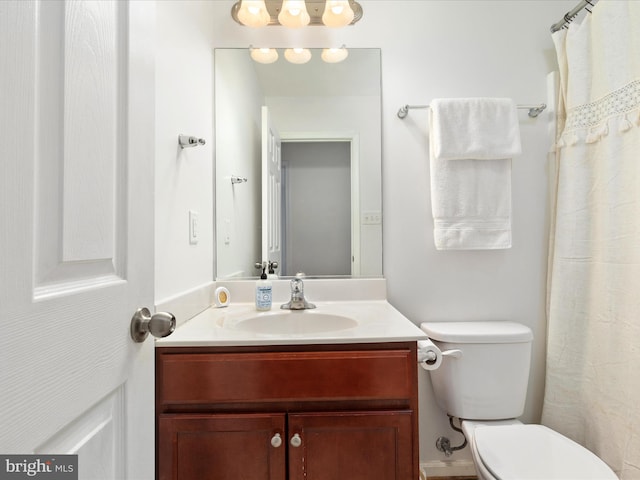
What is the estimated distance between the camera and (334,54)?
153 centimetres

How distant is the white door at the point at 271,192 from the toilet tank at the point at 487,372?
805mm

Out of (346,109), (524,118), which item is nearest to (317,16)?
(346,109)

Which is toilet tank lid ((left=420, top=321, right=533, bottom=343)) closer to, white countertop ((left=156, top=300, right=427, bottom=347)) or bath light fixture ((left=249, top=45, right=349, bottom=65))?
white countertop ((left=156, top=300, right=427, bottom=347))

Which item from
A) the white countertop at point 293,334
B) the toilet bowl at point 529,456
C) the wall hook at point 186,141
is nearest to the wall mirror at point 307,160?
the white countertop at point 293,334

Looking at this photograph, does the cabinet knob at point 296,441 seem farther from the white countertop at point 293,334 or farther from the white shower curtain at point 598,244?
the white shower curtain at point 598,244

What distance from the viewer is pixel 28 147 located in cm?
38

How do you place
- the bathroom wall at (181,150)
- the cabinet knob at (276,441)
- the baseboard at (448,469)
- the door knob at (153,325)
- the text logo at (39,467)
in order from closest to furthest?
the text logo at (39,467)
the door knob at (153,325)
the cabinet knob at (276,441)
the bathroom wall at (181,150)
the baseboard at (448,469)

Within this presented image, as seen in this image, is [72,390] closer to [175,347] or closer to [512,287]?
[175,347]

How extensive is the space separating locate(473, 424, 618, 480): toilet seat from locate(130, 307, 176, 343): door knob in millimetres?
1017

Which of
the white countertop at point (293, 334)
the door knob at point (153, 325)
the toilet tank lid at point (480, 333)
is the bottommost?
the toilet tank lid at point (480, 333)

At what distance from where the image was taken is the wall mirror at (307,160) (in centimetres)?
153

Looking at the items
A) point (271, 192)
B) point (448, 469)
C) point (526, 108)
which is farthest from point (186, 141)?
point (448, 469)

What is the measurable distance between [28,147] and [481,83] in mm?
1687

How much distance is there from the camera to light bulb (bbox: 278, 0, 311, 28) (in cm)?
141
